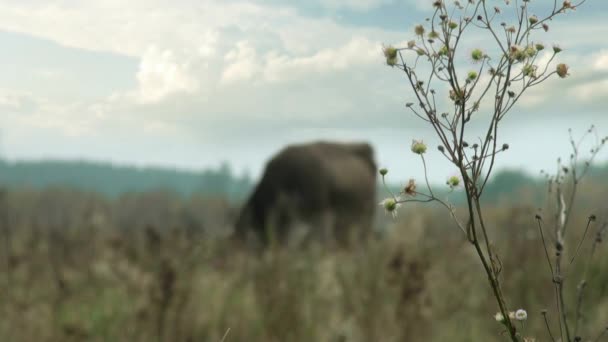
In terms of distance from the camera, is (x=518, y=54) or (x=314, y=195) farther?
(x=314, y=195)

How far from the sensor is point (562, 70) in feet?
3.76

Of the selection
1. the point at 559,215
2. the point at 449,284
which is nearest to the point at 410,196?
the point at 559,215

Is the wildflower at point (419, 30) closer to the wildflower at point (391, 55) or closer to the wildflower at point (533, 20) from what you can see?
the wildflower at point (391, 55)

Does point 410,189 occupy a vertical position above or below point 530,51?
below

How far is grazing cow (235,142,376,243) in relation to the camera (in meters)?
13.1

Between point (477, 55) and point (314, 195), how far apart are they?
40.4 feet

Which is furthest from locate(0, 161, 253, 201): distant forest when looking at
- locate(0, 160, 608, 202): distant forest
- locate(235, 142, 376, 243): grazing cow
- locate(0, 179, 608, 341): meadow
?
locate(0, 179, 608, 341): meadow

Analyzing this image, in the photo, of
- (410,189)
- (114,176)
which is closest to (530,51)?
(410,189)

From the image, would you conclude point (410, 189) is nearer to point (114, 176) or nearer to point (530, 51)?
point (530, 51)

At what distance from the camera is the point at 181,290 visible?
14.5 ft

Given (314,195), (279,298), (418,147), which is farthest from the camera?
(314,195)

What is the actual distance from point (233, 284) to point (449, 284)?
204 cm

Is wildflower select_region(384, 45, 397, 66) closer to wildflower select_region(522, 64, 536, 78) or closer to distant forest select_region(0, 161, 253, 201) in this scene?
wildflower select_region(522, 64, 536, 78)

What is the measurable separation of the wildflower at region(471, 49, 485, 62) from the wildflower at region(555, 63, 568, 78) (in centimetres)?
12
